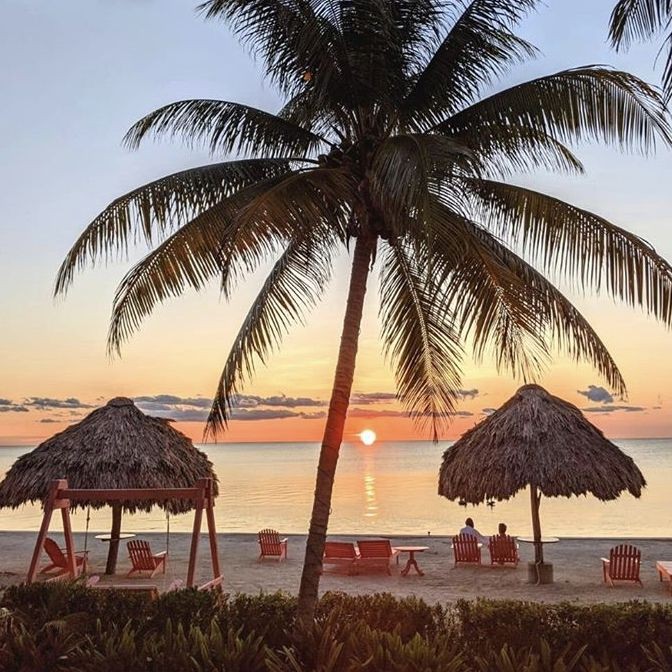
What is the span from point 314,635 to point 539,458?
9294mm

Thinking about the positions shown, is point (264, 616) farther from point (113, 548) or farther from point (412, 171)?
point (113, 548)

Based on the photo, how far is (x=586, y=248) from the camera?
22.9 feet

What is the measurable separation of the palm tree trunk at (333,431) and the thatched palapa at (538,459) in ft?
24.7

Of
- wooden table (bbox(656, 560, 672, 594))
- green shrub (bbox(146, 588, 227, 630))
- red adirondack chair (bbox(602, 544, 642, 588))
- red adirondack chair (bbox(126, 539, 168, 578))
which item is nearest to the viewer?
green shrub (bbox(146, 588, 227, 630))

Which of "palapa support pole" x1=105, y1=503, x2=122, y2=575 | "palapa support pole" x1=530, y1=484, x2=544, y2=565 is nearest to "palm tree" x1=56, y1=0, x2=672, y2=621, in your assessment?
"palapa support pole" x1=530, y1=484, x2=544, y2=565

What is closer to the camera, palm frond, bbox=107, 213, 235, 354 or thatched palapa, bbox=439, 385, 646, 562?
palm frond, bbox=107, 213, 235, 354

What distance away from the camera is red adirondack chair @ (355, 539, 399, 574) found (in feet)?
48.1

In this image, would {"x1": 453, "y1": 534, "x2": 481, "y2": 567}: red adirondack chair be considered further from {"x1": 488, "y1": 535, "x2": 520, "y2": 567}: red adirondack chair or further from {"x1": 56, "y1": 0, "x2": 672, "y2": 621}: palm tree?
{"x1": 56, "y1": 0, "x2": 672, "y2": 621}: palm tree

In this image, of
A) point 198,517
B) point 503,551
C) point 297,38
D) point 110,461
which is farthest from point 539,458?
point 297,38

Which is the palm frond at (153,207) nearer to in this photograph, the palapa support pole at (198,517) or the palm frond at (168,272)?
the palm frond at (168,272)

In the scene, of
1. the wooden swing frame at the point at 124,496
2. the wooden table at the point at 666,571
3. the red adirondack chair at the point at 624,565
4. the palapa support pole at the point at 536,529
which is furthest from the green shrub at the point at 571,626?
the palapa support pole at the point at 536,529

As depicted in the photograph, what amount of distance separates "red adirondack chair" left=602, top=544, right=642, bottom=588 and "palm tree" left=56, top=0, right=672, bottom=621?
608cm

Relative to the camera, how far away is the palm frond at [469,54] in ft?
25.1

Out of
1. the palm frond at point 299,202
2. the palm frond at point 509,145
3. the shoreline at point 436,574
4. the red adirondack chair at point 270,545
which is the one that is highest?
the palm frond at point 509,145
